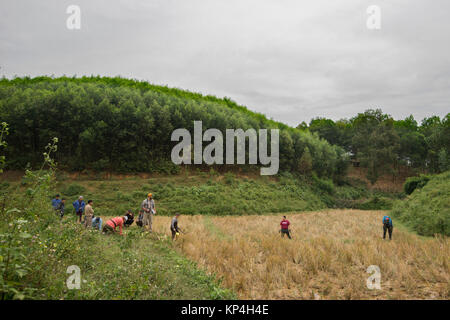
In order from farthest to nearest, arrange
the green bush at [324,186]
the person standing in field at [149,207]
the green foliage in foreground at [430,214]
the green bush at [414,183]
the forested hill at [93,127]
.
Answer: the green bush at [324,186], the forested hill at [93,127], the green bush at [414,183], the green foliage in foreground at [430,214], the person standing in field at [149,207]

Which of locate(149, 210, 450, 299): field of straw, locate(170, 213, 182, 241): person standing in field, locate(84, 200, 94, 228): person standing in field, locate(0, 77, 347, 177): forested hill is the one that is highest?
locate(0, 77, 347, 177): forested hill

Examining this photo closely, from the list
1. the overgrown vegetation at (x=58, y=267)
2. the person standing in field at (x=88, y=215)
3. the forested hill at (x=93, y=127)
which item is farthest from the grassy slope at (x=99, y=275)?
the forested hill at (x=93, y=127)

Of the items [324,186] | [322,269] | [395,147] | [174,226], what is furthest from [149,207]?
[395,147]

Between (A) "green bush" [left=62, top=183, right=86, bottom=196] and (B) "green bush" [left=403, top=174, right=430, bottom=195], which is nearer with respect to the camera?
(A) "green bush" [left=62, top=183, right=86, bottom=196]

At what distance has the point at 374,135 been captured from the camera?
52625mm

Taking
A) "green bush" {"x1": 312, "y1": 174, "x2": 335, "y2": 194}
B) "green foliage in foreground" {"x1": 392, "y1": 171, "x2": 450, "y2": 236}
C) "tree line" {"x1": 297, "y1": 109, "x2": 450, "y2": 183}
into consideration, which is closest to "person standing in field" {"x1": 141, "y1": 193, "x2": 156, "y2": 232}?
"green foliage in foreground" {"x1": 392, "y1": 171, "x2": 450, "y2": 236}

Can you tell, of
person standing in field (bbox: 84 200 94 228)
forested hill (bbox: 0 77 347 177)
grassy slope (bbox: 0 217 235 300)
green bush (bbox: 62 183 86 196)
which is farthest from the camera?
forested hill (bbox: 0 77 347 177)

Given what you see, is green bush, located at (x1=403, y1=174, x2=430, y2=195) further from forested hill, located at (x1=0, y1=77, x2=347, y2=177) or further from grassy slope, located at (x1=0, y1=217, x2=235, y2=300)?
grassy slope, located at (x1=0, y1=217, x2=235, y2=300)

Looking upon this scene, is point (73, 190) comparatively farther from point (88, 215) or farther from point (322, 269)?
point (322, 269)

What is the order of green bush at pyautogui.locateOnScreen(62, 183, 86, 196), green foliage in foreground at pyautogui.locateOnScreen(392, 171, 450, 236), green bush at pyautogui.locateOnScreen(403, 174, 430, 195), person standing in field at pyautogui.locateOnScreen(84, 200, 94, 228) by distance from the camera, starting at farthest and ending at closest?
green bush at pyautogui.locateOnScreen(403, 174, 430, 195) < green bush at pyautogui.locateOnScreen(62, 183, 86, 196) < green foliage in foreground at pyautogui.locateOnScreen(392, 171, 450, 236) < person standing in field at pyautogui.locateOnScreen(84, 200, 94, 228)

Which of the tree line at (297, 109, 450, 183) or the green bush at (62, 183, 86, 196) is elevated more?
the tree line at (297, 109, 450, 183)

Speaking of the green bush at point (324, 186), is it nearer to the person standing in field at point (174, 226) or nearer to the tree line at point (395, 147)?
the tree line at point (395, 147)
